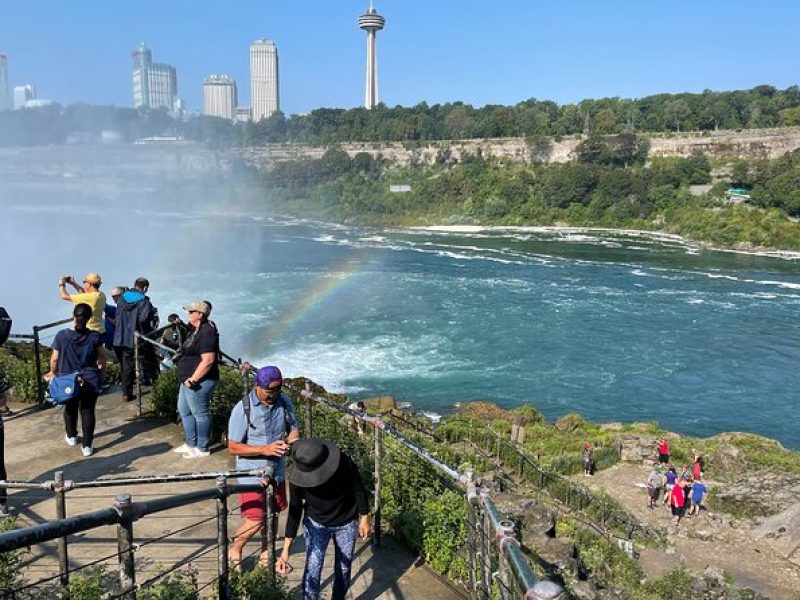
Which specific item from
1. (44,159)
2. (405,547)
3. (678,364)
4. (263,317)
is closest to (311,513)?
(405,547)

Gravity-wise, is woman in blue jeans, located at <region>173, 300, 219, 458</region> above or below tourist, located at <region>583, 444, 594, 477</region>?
above

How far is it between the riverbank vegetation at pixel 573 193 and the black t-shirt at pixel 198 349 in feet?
220

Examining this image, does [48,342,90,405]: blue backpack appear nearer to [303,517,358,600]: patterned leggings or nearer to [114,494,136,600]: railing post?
[303,517,358,600]: patterned leggings

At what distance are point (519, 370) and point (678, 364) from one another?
705cm

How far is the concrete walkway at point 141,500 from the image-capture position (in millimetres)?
4957

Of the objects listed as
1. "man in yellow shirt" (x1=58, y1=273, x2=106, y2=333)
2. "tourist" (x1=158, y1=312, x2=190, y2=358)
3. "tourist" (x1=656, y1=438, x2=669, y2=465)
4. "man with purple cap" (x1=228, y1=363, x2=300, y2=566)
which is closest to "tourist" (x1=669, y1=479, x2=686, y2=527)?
"tourist" (x1=656, y1=438, x2=669, y2=465)

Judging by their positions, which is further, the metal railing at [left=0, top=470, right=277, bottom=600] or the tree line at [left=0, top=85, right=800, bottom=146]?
the tree line at [left=0, top=85, right=800, bottom=146]

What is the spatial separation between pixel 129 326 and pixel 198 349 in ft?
8.65

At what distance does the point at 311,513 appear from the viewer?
14.3ft

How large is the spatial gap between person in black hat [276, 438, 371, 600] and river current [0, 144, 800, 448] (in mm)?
20861

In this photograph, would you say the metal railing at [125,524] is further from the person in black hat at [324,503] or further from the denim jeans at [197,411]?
the denim jeans at [197,411]

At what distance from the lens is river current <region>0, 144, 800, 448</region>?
2773cm

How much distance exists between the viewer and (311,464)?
411 cm

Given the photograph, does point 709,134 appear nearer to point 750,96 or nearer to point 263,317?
point 750,96
